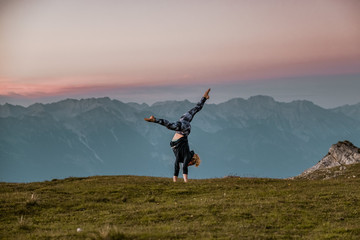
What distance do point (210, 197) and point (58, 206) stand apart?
8656 millimetres

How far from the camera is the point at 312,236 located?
1510cm

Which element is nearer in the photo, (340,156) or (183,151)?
(183,151)

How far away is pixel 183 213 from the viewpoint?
19.1 meters

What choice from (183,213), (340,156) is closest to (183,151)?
(183,213)

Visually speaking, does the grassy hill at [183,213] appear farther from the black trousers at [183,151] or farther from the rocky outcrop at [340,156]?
the rocky outcrop at [340,156]

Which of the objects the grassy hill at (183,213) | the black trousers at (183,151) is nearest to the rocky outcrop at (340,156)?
the grassy hill at (183,213)

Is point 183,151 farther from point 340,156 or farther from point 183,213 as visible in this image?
point 340,156

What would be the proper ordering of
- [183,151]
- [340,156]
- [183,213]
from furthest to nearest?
[340,156] → [183,151] → [183,213]

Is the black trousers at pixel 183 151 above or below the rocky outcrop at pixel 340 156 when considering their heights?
below

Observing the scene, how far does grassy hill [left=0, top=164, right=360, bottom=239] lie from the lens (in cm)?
1549

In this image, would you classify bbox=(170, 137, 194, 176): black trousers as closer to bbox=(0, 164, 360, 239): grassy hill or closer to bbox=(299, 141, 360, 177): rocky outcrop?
bbox=(0, 164, 360, 239): grassy hill

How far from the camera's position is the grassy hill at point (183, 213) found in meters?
15.5

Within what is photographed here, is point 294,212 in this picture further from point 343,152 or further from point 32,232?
point 343,152

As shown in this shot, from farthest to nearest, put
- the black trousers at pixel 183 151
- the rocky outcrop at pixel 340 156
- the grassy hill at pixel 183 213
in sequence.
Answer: the rocky outcrop at pixel 340 156 < the black trousers at pixel 183 151 < the grassy hill at pixel 183 213
